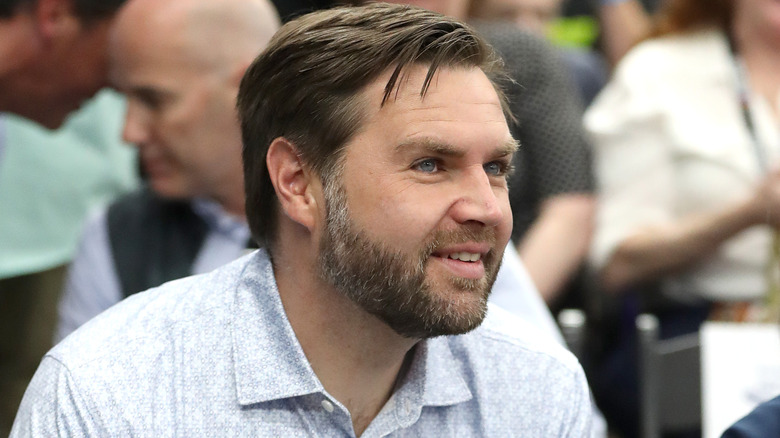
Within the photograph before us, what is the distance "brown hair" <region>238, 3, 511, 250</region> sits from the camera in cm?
162

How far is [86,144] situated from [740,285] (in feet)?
7.08

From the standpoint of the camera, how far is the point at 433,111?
1.60m

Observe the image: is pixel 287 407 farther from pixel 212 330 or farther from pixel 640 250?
pixel 640 250

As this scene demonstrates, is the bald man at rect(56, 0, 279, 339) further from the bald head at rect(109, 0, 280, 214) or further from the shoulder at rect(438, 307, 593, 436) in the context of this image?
the shoulder at rect(438, 307, 593, 436)

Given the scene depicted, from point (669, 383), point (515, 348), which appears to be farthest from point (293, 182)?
point (669, 383)

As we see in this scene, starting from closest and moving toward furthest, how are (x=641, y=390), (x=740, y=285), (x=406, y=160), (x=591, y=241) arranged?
1. (x=406, y=160)
2. (x=641, y=390)
3. (x=740, y=285)
4. (x=591, y=241)

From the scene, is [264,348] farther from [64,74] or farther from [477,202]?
[64,74]

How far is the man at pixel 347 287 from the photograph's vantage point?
1.60 meters

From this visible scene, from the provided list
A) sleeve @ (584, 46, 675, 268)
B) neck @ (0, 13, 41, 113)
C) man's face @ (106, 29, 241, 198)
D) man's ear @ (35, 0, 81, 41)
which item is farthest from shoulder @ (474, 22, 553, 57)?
neck @ (0, 13, 41, 113)

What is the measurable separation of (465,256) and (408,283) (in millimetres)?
98

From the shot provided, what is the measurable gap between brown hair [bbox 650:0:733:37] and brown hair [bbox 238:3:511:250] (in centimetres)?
149

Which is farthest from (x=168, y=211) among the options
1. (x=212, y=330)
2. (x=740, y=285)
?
(x=740, y=285)

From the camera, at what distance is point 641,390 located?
2.64 m

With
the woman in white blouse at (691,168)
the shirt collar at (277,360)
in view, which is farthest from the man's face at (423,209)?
the woman in white blouse at (691,168)
